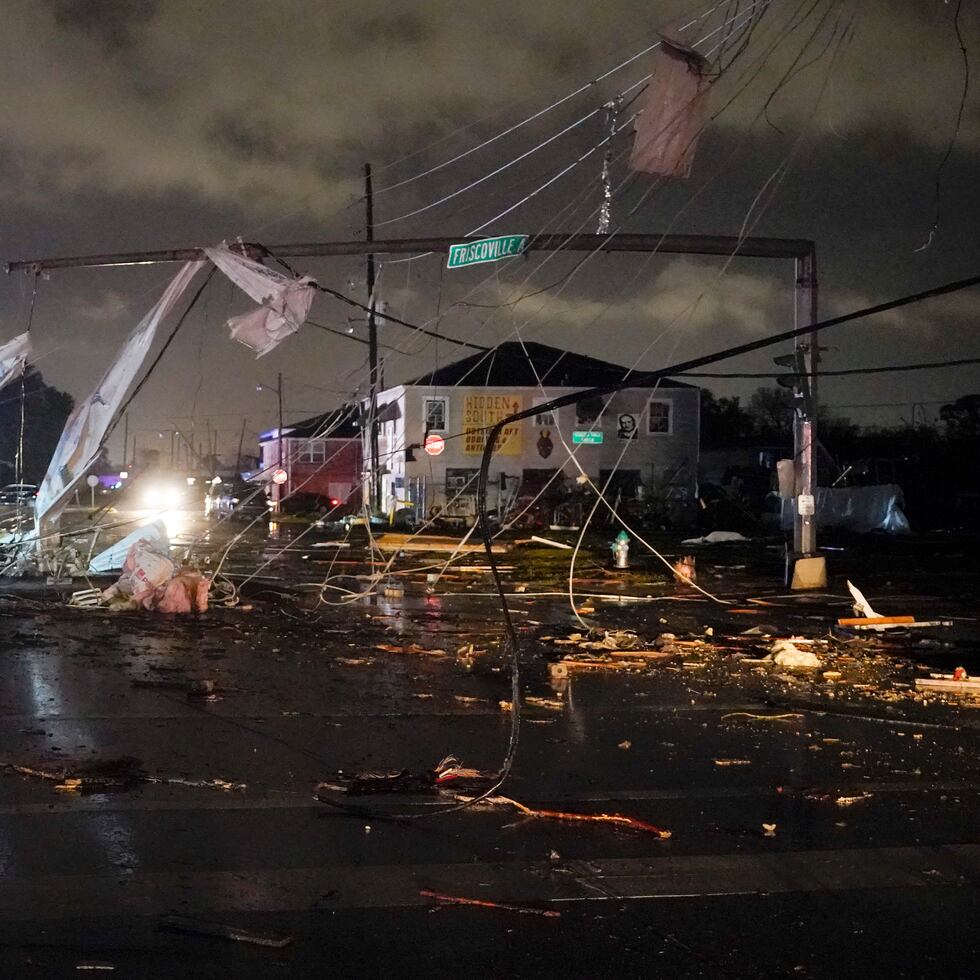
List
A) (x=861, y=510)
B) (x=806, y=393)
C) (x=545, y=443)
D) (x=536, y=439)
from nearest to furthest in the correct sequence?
(x=806, y=393)
(x=861, y=510)
(x=545, y=443)
(x=536, y=439)

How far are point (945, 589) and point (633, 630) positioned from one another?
31.4 feet

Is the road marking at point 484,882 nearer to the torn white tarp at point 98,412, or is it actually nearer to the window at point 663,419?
the torn white tarp at point 98,412

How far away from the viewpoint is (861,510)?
41.9m

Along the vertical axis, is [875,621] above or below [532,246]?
below

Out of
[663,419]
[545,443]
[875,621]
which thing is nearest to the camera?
[875,621]

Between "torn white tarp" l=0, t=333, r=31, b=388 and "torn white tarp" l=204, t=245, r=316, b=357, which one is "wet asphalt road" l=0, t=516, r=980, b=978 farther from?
"torn white tarp" l=0, t=333, r=31, b=388

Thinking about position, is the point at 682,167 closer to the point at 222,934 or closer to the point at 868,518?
the point at 222,934

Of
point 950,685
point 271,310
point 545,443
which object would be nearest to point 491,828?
point 950,685

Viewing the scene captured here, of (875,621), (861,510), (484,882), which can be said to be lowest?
(484,882)

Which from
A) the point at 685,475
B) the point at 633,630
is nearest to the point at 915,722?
the point at 633,630

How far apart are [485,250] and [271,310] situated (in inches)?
118

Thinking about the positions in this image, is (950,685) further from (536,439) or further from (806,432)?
(536,439)

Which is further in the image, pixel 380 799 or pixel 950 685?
pixel 950 685

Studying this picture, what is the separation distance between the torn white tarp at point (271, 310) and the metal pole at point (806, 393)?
909 cm
